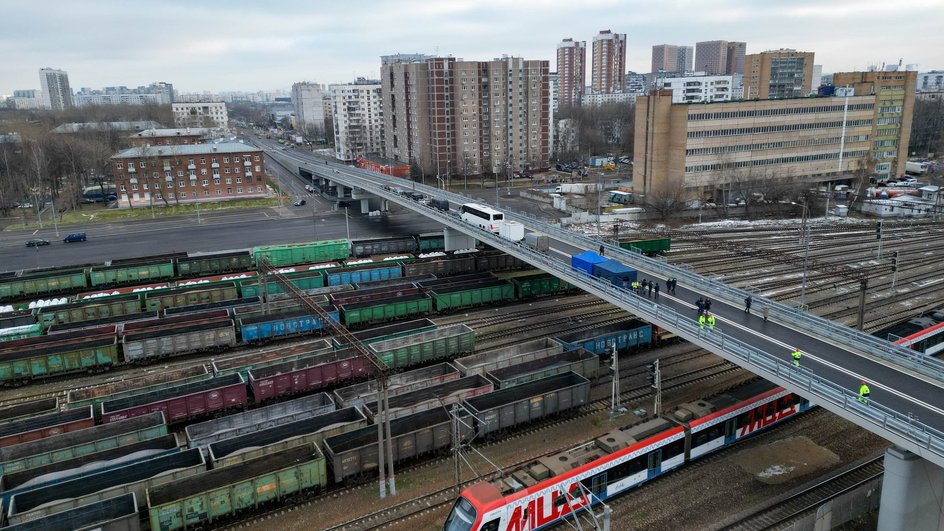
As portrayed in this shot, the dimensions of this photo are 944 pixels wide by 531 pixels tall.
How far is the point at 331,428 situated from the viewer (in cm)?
2397

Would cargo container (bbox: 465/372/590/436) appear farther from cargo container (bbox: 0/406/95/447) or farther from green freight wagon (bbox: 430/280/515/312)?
cargo container (bbox: 0/406/95/447)

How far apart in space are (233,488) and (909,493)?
21.6 meters

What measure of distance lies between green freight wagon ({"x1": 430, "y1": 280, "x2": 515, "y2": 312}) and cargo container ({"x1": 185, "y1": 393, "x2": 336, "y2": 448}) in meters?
16.3

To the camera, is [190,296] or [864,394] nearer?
[864,394]

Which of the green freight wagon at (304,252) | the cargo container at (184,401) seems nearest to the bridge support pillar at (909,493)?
the cargo container at (184,401)

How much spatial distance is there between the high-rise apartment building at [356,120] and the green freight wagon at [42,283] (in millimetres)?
98633

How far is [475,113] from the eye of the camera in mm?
110375

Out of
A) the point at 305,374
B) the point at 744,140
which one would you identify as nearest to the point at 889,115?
the point at 744,140

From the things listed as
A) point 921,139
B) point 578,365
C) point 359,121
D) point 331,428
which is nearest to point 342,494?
point 331,428

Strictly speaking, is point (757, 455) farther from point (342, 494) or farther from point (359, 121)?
point (359, 121)

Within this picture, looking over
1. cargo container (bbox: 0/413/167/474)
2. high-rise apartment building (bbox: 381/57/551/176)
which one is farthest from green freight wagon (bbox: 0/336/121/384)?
high-rise apartment building (bbox: 381/57/551/176)

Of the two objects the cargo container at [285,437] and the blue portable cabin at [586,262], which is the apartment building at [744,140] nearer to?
the blue portable cabin at [586,262]

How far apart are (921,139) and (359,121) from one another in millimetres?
130696

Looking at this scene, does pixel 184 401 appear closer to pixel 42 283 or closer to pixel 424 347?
pixel 424 347
